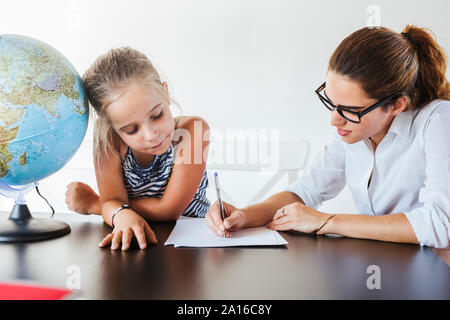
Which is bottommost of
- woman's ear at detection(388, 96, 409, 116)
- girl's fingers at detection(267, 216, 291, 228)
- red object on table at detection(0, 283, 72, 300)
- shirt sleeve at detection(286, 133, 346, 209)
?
red object on table at detection(0, 283, 72, 300)

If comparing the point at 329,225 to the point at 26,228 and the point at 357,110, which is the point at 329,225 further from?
the point at 26,228

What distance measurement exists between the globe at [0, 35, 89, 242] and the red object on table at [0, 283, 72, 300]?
0.32 m

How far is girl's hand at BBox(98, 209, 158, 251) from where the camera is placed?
2.93 ft

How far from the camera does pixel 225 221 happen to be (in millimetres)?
1011

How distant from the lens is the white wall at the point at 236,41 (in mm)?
3236

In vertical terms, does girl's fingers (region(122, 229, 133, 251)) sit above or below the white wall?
below

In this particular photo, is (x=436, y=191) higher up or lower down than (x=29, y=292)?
higher up

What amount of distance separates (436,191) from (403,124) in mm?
248

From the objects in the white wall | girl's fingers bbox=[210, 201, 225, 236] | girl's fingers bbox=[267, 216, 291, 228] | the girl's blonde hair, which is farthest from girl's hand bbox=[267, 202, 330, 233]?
the white wall

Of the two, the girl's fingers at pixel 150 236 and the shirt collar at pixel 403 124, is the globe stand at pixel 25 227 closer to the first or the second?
the girl's fingers at pixel 150 236

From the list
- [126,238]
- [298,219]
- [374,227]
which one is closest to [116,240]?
[126,238]

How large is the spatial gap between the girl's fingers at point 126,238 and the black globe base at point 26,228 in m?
0.21

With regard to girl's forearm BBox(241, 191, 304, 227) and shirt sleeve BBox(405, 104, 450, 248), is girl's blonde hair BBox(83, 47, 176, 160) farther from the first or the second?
shirt sleeve BBox(405, 104, 450, 248)
